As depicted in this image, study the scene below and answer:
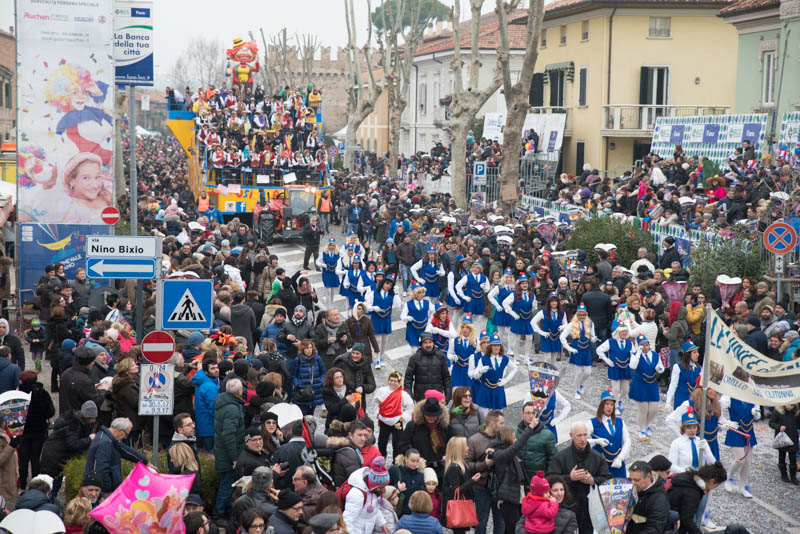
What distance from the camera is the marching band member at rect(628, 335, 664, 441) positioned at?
13148mm

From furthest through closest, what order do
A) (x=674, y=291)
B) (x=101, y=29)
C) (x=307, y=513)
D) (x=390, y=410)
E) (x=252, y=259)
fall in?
1. (x=252, y=259)
2. (x=101, y=29)
3. (x=674, y=291)
4. (x=390, y=410)
5. (x=307, y=513)

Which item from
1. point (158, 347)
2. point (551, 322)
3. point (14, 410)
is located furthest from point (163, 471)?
point (551, 322)

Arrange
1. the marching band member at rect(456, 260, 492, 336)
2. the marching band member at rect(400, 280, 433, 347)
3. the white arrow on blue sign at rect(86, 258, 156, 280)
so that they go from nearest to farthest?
the white arrow on blue sign at rect(86, 258, 156, 280)
the marching band member at rect(400, 280, 433, 347)
the marching band member at rect(456, 260, 492, 336)

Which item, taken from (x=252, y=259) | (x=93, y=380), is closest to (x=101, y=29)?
(x=252, y=259)

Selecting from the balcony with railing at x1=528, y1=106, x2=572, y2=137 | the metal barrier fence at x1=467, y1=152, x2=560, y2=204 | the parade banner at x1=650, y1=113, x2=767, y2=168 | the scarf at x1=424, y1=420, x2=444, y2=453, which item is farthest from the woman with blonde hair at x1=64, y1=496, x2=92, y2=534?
the balcony with railing at x1=528, y1=106, x2=572, y2=137

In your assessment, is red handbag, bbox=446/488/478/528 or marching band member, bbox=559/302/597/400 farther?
marching band member, bbox=559/302/597/400

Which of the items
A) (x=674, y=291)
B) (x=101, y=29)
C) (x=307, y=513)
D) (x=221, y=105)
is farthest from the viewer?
(x=221, y=105)

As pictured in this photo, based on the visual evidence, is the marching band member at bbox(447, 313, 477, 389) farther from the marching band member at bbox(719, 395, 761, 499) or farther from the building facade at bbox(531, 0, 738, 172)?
the building facade at bbox(531, 0, 738, 172)

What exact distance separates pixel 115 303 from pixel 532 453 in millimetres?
7828

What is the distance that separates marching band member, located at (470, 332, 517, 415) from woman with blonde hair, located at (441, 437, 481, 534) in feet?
10.6

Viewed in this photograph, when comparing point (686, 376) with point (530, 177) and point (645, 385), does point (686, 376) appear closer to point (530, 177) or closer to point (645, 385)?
point (645, 385)

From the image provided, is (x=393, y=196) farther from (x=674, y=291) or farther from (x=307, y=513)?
(x=307, y=513)

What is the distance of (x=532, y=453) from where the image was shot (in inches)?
375

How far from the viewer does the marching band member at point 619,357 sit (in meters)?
13.8
